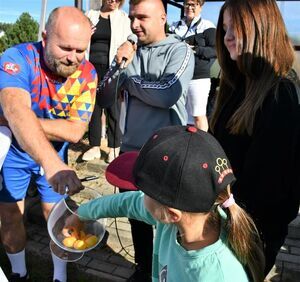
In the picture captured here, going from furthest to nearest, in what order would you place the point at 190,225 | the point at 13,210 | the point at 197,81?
the point at 197,81, the point at 13,210, the point at 190,225

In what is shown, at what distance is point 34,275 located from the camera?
9.30 feet

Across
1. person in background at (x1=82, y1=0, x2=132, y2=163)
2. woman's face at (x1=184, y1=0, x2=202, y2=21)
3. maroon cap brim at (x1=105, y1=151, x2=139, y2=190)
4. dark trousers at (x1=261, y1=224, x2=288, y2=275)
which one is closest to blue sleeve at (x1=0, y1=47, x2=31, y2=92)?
maroon cap brim at (x1=105, y1=151, x2=139, y2=190)

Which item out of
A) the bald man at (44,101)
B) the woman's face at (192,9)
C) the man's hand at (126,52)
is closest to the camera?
the bald man at (44,101)

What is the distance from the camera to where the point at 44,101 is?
228 cm

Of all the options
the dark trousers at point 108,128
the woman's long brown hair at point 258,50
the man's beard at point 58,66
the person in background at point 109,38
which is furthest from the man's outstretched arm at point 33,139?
the dark trousers at point 108,128

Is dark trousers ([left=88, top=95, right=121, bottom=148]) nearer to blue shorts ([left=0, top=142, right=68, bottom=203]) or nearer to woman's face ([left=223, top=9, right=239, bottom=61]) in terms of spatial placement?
blue shorts ([left=0, top=142, right=68, bottom=203])

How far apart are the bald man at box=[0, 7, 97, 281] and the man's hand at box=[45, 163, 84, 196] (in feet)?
0.22

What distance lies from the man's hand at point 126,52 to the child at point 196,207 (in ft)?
4.04

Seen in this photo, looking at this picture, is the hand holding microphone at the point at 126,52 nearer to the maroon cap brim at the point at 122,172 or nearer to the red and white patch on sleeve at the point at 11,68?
the red and white patch on sleeve at the point at 11,68

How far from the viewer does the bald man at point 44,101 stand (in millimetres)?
1912

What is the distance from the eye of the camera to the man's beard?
84.1 inches

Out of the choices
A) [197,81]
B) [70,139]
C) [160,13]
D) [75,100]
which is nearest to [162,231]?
[70,139]

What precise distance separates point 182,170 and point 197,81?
304cm

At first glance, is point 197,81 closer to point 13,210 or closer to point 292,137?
point 13,210
